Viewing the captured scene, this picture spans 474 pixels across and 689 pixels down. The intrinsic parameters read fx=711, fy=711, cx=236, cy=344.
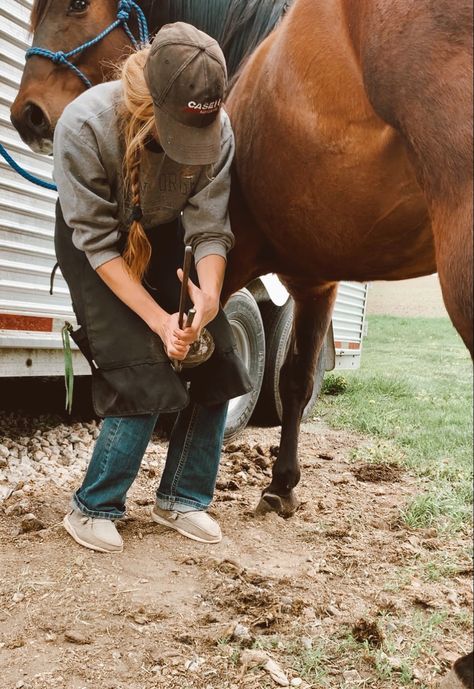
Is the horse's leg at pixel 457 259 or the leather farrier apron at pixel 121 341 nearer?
the horse's leg at pixel 457 259

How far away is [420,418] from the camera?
5555mm

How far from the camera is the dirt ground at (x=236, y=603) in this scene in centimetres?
174

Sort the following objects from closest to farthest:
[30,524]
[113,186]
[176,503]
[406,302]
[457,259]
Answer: [457,259] < [113,186] < [30,524] < [176,503] < [406,302]

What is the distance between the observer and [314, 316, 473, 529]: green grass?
3242mm

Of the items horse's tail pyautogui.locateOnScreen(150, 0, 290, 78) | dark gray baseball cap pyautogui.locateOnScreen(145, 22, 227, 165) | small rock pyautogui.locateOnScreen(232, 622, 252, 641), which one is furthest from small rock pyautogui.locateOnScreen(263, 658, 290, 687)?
horse's tail pyautogui.locateOnScreen(150, 0, 290, 78)

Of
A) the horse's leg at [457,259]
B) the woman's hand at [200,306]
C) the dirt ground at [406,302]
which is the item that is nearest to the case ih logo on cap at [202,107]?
the woman's hand at [200,306]

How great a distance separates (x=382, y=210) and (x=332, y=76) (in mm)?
360

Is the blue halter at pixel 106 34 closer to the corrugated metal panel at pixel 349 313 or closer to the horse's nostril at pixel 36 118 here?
the horse's nostril at pixel 36 118

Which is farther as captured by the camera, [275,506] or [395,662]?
[275,506]

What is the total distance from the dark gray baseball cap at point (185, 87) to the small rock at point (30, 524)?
4.62ft

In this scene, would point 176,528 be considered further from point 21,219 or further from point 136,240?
point 21,219

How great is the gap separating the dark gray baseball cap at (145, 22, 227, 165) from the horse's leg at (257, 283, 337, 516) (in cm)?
109

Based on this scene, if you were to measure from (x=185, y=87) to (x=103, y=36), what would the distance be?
1.31 meters

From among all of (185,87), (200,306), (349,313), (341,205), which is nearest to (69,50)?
(185,87)
